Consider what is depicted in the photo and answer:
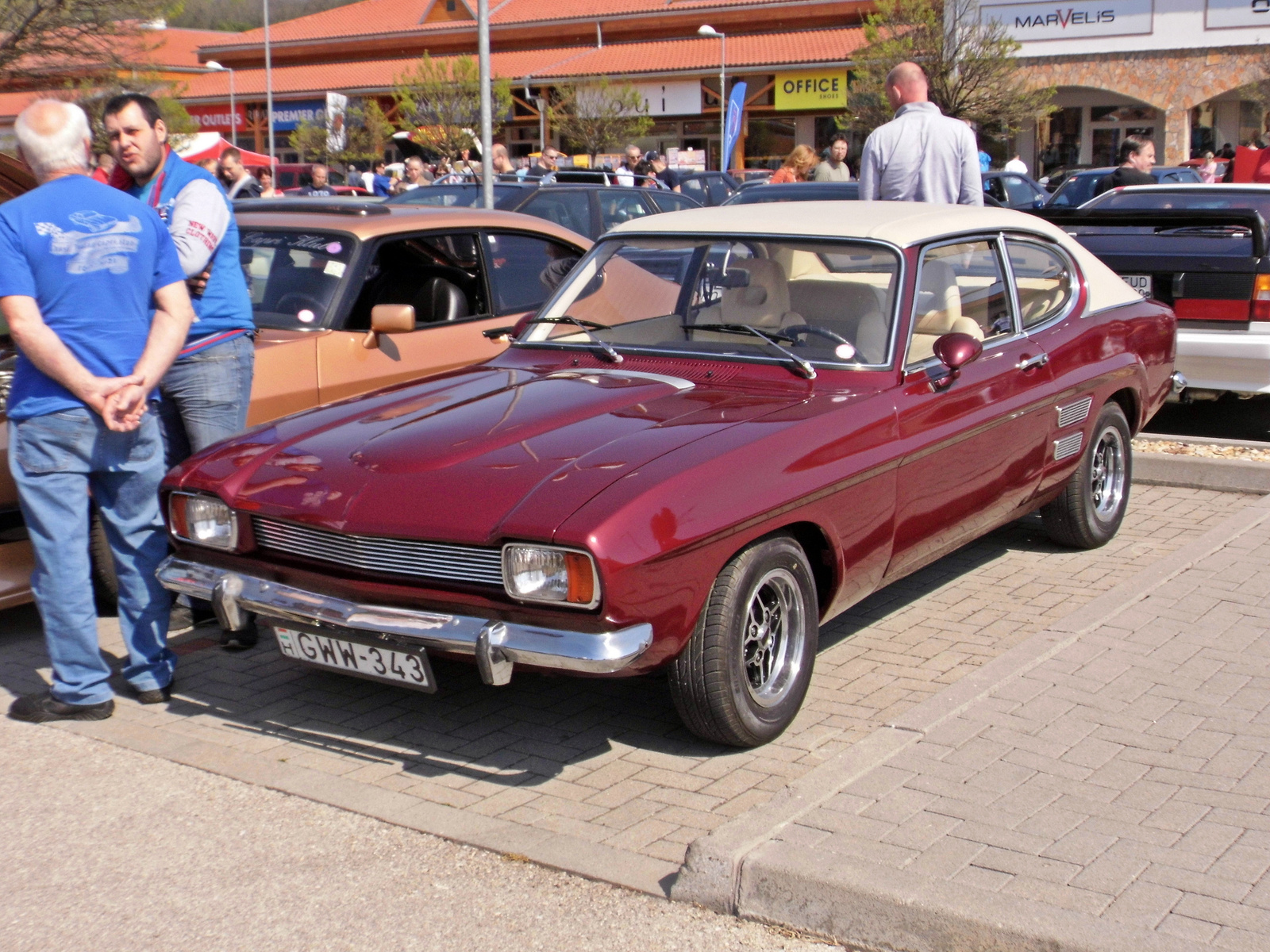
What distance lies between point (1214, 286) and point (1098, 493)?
8.94 feet

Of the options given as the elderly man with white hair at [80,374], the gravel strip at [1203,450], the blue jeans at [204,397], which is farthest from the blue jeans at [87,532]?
the gravel strip at [1203,450]

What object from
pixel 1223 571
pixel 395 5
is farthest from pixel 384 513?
pixel 395 5

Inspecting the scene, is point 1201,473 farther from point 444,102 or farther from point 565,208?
point 444,102

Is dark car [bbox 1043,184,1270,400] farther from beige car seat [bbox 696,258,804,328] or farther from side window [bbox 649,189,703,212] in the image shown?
side window [bbox 649,189,703,212]

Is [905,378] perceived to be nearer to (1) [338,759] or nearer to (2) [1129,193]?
(1) [338,759]

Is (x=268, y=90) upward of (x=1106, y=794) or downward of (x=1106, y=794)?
upward

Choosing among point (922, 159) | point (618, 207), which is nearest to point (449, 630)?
point (922, 159)

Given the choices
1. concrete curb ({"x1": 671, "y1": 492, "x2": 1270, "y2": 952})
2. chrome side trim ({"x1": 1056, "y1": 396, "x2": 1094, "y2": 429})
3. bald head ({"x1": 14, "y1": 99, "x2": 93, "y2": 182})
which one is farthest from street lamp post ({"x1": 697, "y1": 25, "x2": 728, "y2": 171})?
concrete curb ({"x1": 671, "y1": 492, "x2": 1270, "y2": 952})

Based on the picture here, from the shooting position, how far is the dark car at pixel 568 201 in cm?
1311

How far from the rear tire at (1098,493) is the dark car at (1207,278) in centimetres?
217

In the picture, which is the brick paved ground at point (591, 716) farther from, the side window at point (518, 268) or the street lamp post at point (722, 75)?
the street lamp post at point (722, 75)

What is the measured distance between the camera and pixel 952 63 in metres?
30.6

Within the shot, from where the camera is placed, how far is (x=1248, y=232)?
8516 mm

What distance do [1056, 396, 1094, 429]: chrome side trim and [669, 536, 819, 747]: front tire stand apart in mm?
1961
